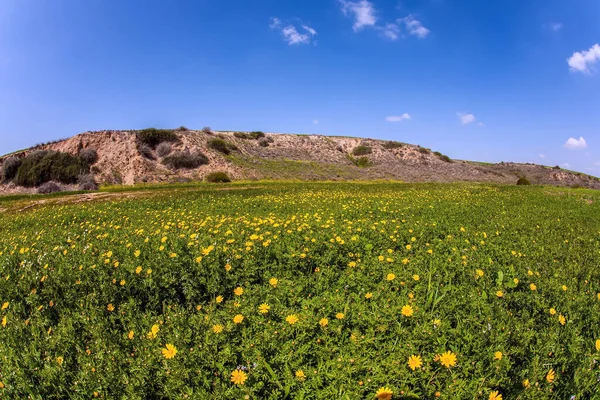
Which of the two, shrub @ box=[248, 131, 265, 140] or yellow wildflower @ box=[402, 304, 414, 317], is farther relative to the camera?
shrub @ box=[248, 131, 265, 140]

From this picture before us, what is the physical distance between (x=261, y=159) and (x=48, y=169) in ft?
84.5

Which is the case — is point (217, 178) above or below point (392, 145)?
below

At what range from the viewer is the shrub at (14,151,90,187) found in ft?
114

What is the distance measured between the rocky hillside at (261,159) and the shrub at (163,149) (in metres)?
0.12

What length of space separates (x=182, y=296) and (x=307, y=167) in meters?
43.1

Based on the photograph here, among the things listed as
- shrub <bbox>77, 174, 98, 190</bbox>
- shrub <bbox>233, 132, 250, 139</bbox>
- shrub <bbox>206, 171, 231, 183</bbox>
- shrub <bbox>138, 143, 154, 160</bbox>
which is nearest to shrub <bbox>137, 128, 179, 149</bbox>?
shrub <bbox>138, 143, 154, 160</bbox>

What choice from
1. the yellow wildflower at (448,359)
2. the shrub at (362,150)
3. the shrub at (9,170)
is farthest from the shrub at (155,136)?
the yellow wildflower at (448,359)

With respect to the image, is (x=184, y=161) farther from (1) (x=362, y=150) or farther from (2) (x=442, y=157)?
(2) (x=442, y=157)

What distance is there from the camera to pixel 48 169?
115 ft

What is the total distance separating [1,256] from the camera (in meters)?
6.11

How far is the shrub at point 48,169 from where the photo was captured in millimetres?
34688

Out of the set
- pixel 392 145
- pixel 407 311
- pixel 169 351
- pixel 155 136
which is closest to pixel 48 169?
pixel 155 136

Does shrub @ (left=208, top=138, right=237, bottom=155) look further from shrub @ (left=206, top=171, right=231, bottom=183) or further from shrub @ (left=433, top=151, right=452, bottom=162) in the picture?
shrub @ (left=433, top=151, right=452, bottom=162)

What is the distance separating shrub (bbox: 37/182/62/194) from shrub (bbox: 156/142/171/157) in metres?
12.4
